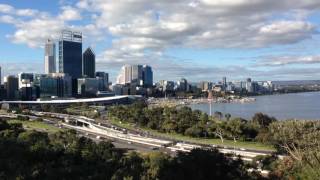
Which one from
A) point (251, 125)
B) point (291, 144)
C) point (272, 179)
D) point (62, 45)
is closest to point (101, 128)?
point (251, 125)

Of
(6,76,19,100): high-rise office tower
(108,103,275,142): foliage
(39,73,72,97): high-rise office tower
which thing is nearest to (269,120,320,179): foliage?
(108,103,275,142): foliage

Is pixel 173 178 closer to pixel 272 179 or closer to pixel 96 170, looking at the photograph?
pixel 96 170

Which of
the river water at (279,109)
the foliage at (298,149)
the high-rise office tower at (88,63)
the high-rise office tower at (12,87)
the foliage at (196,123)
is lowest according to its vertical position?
the river water at (279,109)

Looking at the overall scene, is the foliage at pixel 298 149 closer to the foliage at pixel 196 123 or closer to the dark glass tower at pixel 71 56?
the foliage at pixel 196 123

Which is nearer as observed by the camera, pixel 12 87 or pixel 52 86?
pixel 12 87

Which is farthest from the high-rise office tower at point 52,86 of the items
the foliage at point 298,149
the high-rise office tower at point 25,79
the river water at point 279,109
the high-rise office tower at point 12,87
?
the foliage at point 298,149

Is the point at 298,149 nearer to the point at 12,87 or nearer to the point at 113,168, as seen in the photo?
the point at 113,168

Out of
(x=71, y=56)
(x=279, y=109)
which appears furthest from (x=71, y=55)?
(x=279, y=109)

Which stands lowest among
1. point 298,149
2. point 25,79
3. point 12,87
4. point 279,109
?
point 279,109
